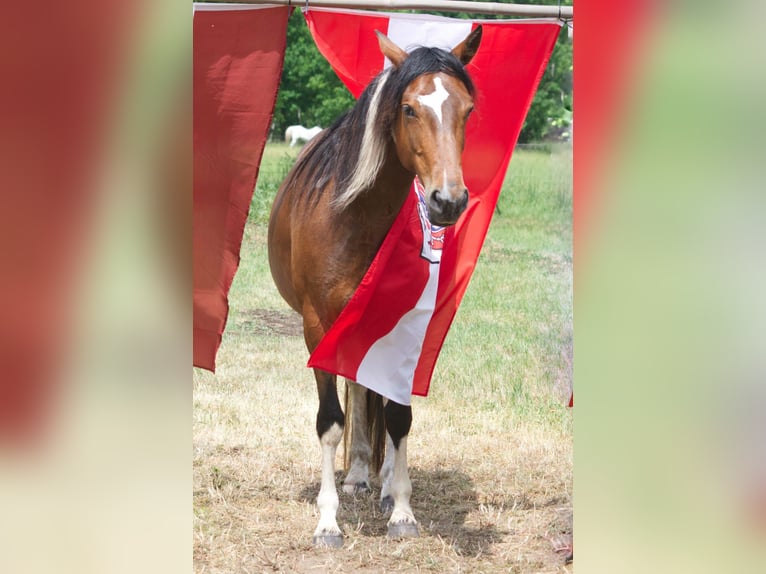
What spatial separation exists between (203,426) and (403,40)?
2.61m

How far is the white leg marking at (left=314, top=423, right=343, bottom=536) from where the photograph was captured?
142 inches

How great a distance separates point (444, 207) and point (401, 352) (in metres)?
0.82

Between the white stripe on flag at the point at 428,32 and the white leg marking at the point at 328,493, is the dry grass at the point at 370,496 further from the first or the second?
the white stripe on flag at the point at 428,32

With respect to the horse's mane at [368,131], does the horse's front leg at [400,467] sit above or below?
below

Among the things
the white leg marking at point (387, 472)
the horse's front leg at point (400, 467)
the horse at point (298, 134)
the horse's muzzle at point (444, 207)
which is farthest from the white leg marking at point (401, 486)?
the horse at point (298, 134)

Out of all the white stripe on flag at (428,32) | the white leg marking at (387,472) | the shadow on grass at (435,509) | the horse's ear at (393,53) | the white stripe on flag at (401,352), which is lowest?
the shadow on grass at (435,509)

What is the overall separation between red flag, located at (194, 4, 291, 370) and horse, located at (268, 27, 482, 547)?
1.07 ft

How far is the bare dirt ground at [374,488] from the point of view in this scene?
3.47 metres

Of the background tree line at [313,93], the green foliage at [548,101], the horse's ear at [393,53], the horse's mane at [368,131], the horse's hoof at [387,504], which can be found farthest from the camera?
the background tree line at [313,93]

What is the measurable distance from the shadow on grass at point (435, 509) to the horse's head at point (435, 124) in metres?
1.49

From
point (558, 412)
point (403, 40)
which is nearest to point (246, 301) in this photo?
point (558, 412)
